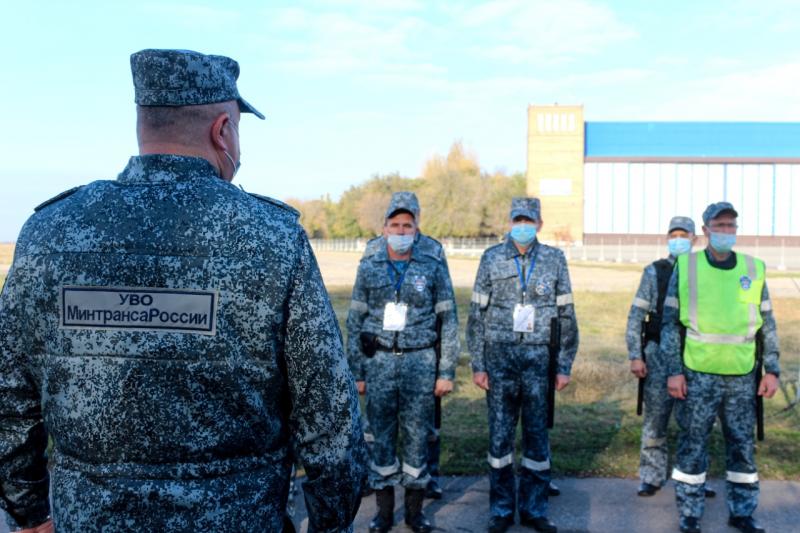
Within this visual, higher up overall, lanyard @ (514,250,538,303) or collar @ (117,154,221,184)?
collar @ (117,154,221,184)

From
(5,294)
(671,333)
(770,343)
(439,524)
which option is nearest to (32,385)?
(5,294)

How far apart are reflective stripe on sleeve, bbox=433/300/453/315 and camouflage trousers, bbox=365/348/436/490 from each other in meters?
0.34

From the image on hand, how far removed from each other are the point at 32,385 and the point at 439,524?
383 cm

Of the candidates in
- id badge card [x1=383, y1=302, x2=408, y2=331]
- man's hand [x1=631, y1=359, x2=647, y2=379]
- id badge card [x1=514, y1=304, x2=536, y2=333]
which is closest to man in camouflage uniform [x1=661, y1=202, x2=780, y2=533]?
man's hand [x1=631, y1=359, x2=647, y2=379]

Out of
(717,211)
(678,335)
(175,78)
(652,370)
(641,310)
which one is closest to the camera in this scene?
(175,78)

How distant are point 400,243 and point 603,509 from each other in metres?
2.41

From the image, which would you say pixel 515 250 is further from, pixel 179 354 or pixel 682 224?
pixel 179 354

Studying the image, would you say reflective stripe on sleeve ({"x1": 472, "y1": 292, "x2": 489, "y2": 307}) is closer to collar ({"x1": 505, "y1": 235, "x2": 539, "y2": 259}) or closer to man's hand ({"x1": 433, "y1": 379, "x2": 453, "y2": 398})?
collar ({"x1": 505, "y1": 235, "x2": 539, "y2": 259})

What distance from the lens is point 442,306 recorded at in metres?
5.59

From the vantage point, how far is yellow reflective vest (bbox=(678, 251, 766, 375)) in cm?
511

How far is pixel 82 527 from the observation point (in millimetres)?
1884

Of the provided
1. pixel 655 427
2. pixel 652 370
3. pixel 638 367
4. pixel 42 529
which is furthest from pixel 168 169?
pixel 652 370

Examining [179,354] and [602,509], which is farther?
[602,509]

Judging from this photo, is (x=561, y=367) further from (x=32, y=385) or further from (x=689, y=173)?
(x=689, y=173)
